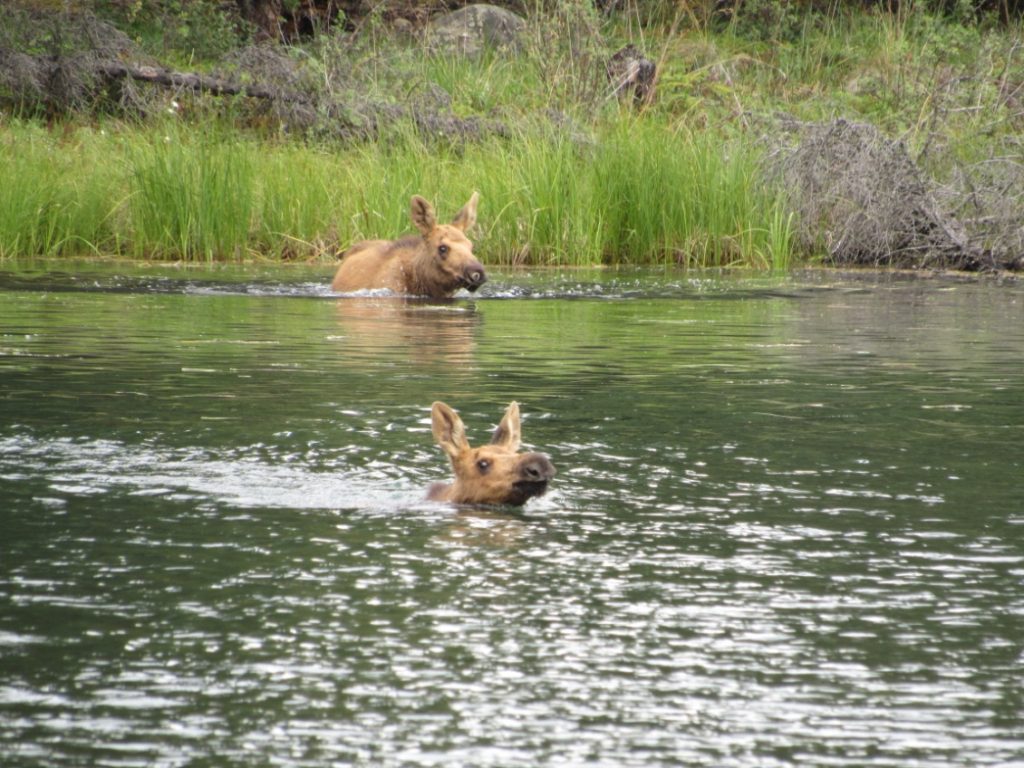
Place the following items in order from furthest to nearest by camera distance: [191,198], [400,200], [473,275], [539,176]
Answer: [400,200] → [191,198] → [539,176] → [473,275]

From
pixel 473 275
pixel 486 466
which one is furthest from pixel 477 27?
pixel 486 466

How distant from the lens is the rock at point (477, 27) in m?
32.5

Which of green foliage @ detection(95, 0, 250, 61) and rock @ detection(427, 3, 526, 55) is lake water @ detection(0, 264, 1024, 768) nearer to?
green foliage @ detection(95, 0, 250, 61)

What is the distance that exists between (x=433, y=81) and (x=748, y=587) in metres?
23.5

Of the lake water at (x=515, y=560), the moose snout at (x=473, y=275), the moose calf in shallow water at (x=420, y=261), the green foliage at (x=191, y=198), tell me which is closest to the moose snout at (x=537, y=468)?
the lake water at (x=515, y=560)

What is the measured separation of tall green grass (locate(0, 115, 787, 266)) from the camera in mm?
20203

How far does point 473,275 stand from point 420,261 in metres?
0.85

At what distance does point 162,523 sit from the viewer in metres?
6.87

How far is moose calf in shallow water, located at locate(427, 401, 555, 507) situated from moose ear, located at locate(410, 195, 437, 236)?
9669 millimetres

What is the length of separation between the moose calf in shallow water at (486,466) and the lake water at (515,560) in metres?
0.10

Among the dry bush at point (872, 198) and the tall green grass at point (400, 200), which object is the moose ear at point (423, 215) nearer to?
the tall green grass at point (400, 200)

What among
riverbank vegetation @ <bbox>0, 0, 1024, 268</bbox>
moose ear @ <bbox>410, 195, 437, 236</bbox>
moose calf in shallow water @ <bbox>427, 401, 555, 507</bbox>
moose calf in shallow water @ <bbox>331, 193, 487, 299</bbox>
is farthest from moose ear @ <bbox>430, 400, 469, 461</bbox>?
riverbank vegetation @ <bbox>0, 0, 1024, 268</bbox>

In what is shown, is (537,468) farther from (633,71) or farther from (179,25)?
(179,25)

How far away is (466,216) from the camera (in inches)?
691
